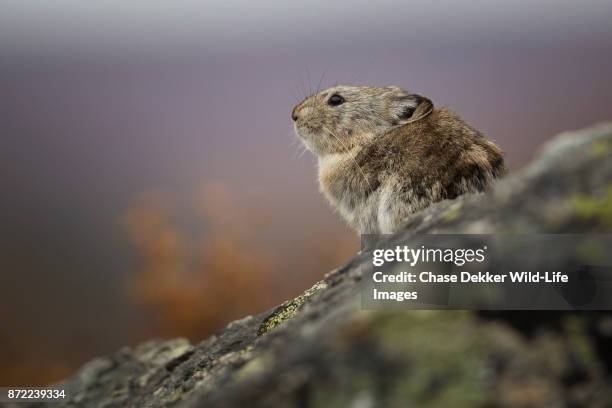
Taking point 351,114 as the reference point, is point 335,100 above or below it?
above

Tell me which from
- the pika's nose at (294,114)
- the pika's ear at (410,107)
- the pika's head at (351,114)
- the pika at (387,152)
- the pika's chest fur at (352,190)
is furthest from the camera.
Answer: the pika's nose at (294,114)

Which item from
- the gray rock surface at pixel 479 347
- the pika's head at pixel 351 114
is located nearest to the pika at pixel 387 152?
the pika's head at pixel 351 114

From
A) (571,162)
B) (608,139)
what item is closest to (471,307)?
(571,162)

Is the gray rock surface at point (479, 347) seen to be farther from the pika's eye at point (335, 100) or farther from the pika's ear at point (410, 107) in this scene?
the pika's eye at point (335, 100)

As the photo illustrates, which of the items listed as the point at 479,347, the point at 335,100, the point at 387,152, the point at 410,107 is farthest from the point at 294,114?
the point at 479,347

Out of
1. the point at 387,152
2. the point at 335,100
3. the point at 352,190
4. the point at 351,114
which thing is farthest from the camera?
the point at 335,100

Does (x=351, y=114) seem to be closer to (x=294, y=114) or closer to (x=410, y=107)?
(x=410, y=107)

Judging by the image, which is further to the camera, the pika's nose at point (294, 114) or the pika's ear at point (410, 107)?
the pika's nose at point (294, 114)
